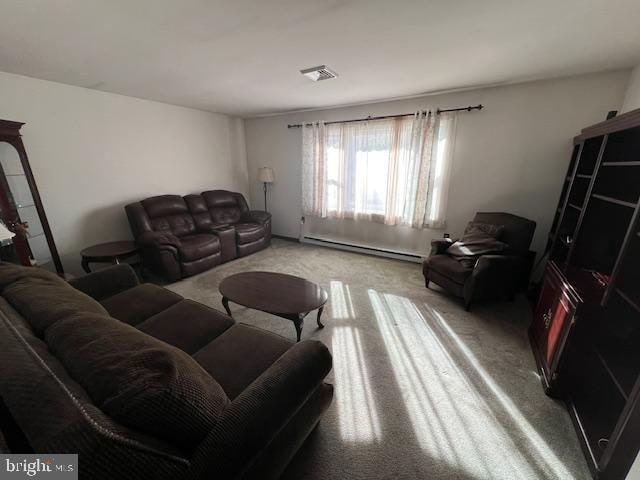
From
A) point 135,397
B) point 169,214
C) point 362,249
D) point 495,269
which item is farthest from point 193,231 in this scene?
point 495,269

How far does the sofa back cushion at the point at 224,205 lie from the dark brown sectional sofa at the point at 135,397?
9.97 ft

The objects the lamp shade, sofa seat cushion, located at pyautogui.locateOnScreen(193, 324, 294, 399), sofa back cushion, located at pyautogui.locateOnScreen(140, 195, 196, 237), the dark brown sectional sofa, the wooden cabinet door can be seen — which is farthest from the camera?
the lamp shade

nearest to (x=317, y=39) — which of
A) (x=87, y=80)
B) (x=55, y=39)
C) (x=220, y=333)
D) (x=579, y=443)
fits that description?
(x=55, y=39)

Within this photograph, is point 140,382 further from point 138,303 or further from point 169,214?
point 169,214

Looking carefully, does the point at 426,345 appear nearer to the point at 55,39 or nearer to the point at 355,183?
the point at 355,183

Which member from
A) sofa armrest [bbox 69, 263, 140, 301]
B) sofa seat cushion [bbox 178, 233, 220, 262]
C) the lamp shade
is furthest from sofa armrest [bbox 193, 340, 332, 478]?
the lamp shade

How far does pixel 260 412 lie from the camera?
2.83ft

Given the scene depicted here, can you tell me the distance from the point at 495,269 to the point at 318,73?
2.56m

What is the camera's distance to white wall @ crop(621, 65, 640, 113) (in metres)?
2.15

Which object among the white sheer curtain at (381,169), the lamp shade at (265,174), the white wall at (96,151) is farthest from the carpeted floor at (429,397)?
the lamp shade at (265,174)

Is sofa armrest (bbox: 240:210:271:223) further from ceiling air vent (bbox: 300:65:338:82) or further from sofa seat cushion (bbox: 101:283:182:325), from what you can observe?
sofa seat cushion (bbox: 101:283:182:325)

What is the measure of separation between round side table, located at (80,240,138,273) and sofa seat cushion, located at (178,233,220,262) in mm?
545

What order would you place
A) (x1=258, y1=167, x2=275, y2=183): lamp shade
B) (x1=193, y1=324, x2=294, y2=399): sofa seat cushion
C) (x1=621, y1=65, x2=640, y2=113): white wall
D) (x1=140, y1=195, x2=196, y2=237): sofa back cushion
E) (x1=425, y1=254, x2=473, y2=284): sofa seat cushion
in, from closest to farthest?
(x1=193, y1=324, x2=294, y2=399): sofa seat cushion < (x1=621, y1=65, x2=640, y2=113): white wall < (x1=425, y1=254, x2=473, y2=284): sofa seat cushion < (x1=140, y1=195, x2=196, y2=237): sofa back cushion < (x1=258, y1=167, x2=275, y2=183): lamp shade

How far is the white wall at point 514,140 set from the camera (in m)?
2.54
